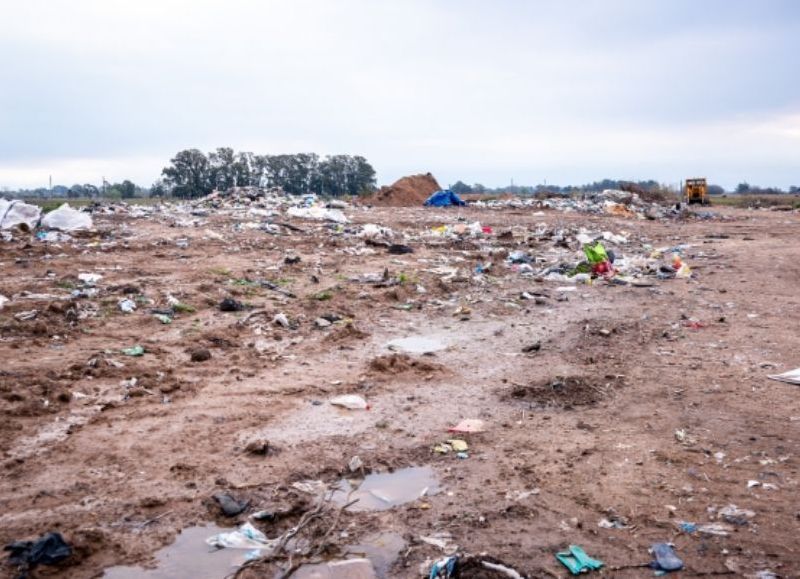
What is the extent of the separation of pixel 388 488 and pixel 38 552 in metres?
1.36

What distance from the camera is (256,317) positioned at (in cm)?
537

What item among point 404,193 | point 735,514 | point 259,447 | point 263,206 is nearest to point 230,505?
point 259,447

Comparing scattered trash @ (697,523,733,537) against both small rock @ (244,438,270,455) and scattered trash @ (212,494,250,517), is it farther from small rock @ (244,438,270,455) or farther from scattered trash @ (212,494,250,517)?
small rock @ (244,438,270,455)

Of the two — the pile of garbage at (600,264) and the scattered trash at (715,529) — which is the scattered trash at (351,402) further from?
the pile of garbage at (600,264)

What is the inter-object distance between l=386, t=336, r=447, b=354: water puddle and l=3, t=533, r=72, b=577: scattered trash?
2.93 metres

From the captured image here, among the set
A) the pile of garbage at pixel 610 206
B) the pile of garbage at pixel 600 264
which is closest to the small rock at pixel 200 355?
the pile of garbage at pixel 600 264

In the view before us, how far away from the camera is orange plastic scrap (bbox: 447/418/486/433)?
131 inches

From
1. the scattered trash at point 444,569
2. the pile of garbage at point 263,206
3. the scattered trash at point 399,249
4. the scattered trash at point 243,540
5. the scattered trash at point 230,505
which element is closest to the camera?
the scattered trash at point 444,569

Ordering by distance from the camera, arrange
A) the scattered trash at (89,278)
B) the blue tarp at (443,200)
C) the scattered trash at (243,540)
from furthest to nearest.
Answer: the blue tarp at (443,200), the scattered trash at (89,278), the scattered trash at (243,540)

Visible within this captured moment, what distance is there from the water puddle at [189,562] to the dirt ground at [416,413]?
0.12 feet

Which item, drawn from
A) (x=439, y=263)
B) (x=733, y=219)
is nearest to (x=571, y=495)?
(x=439, y=263)

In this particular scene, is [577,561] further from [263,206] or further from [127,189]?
[127,189]

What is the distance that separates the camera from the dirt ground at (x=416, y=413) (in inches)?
93.5

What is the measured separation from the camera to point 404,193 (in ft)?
74.6
